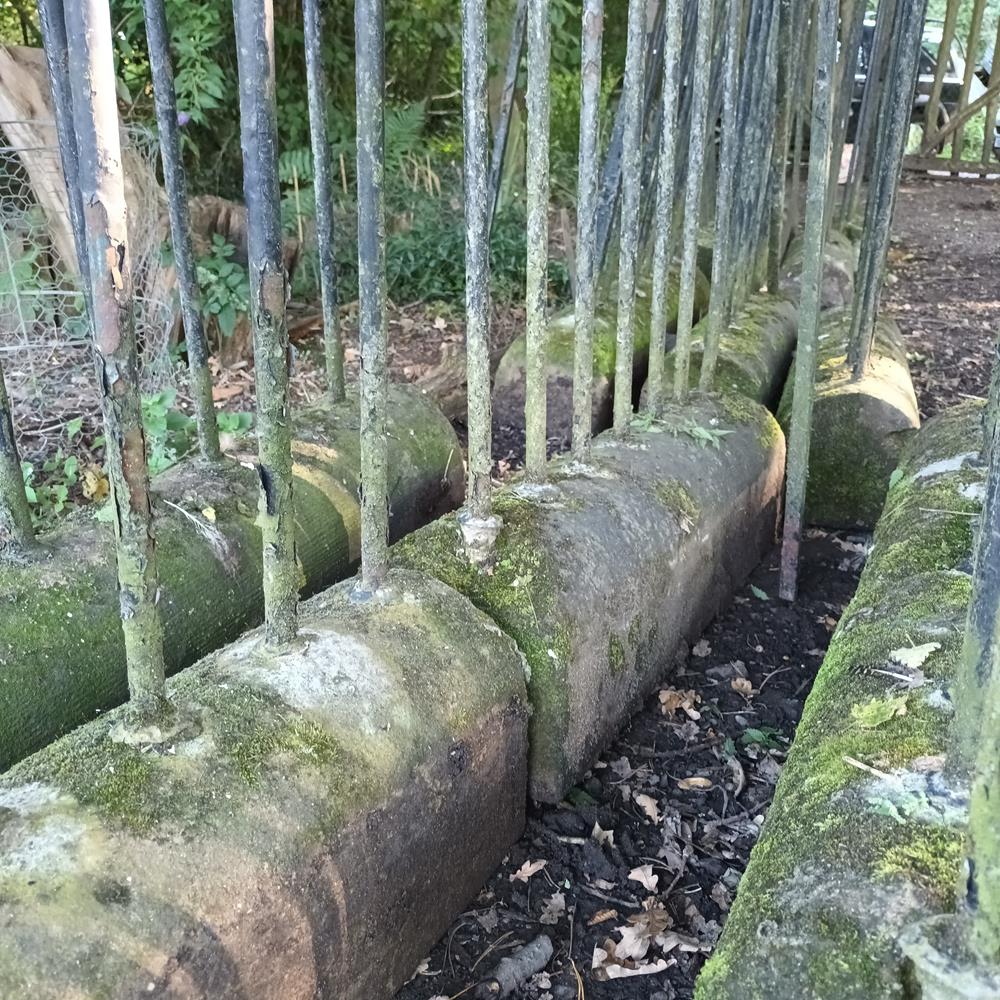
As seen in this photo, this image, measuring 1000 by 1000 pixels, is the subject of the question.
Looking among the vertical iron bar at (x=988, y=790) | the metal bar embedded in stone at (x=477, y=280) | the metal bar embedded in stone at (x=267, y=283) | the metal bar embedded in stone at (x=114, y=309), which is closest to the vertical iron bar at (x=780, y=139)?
the metal bar embedded in stone at (x=477, y=280)

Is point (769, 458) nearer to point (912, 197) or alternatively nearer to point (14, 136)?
point (14, 136)

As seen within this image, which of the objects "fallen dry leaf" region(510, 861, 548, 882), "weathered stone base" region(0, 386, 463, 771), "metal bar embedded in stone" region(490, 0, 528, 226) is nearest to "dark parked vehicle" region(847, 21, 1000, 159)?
"metal bar embedded in stone" region(490, 0, 528, 226)

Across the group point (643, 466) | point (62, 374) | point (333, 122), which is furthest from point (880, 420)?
point (333, 122)

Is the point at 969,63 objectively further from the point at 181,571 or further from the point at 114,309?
the point at 114,309

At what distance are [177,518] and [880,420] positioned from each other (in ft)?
8.74

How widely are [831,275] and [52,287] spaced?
14.4 ft

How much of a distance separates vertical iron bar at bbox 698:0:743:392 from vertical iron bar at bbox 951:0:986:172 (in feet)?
30.4

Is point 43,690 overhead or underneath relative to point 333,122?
underneath

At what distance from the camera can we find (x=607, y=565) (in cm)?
248

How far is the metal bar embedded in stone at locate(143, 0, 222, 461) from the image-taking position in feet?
7.65

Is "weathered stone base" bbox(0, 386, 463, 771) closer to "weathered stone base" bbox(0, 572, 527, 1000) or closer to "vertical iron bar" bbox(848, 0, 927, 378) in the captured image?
"weathered stone base" bbox(0, 572, 527, 1000)

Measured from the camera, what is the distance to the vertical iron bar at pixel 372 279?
185 cm

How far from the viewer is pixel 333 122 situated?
7.25 metres

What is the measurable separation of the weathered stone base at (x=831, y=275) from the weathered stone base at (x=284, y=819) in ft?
13.5
